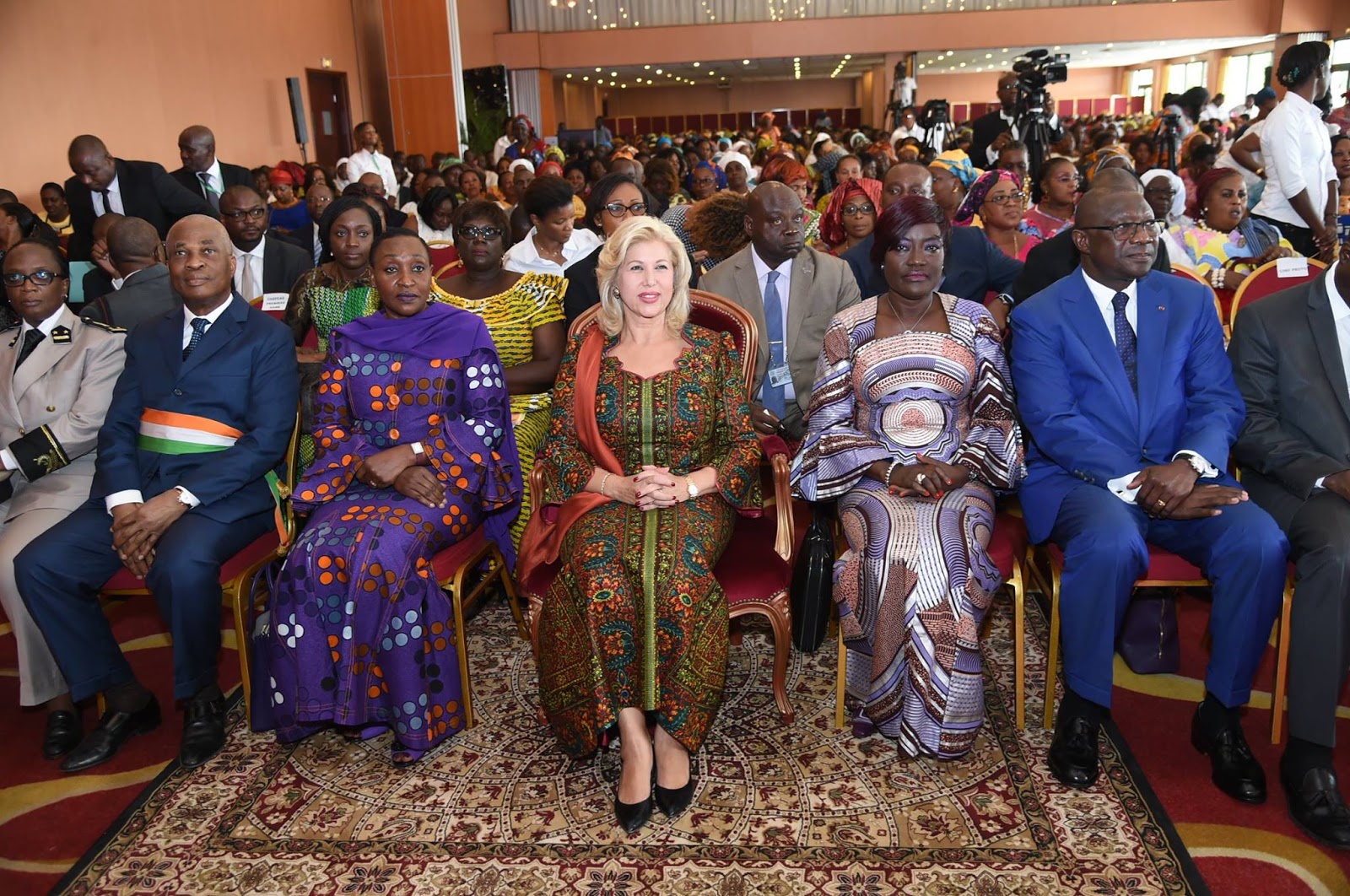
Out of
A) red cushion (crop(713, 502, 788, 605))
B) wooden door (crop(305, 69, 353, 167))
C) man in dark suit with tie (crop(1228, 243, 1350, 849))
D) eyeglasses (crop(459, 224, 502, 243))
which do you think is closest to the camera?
man in dark suit with tie (crop(1228, 243, 1350, 849))

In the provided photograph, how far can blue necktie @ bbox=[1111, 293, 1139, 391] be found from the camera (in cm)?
305

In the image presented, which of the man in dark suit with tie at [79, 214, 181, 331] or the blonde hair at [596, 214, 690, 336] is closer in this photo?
the blonde hair at [596, 214, 690, 336]

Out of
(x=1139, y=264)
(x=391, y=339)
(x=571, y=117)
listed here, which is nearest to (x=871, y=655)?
(x=1139, y=264)

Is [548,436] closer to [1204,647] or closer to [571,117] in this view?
[1204,647]

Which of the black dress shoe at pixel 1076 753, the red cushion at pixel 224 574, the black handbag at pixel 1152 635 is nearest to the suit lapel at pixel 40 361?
the red cushion at pixel 224 574

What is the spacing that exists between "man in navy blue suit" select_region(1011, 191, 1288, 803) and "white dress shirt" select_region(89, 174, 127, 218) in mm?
5063

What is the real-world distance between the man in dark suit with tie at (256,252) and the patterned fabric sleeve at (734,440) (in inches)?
96.6

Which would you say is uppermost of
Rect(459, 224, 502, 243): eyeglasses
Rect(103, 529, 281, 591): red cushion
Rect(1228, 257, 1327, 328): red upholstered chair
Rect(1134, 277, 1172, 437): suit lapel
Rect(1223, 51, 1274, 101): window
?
Rect(1223, 51, 1274, 101): window

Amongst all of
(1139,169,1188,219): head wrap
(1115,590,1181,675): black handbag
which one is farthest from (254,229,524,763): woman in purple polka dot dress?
(1139,169,1188,219): head wrap

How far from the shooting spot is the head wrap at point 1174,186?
17.8 feet

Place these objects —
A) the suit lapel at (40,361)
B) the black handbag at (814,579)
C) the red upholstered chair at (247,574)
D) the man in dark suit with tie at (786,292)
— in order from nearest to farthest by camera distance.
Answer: the red upholstered chair at (247,574), the black handbag at (814,579), the suit lapel at (40,361), the man in dark suit with tie at (786,292)

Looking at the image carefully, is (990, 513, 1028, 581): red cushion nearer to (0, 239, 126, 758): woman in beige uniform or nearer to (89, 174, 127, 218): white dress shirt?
(0, 239, 126, 758): woman in beige uniform

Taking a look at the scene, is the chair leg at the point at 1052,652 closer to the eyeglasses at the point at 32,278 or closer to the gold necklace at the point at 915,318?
the gold necklace at the point at 915,318

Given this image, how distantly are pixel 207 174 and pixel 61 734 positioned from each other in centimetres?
424
